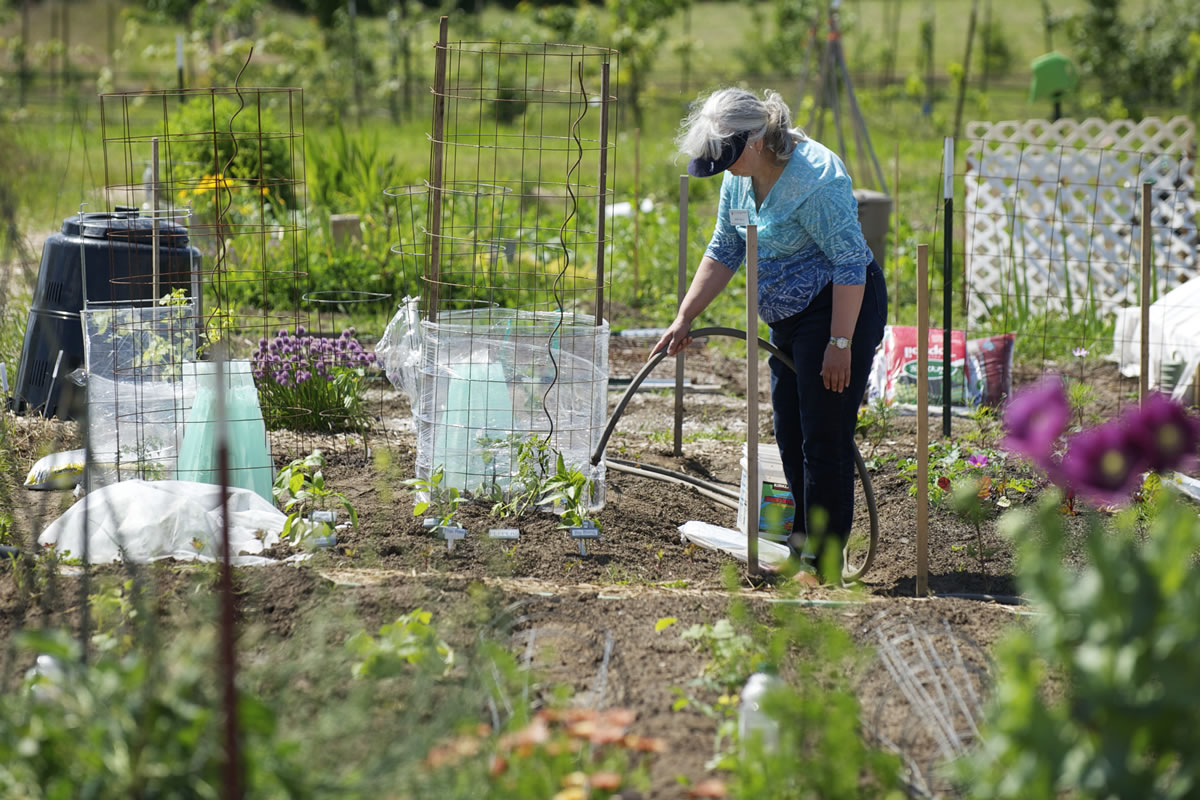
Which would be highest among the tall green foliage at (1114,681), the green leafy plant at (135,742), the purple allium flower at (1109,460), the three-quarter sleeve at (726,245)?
the three-quarter sleeve at (726,245)

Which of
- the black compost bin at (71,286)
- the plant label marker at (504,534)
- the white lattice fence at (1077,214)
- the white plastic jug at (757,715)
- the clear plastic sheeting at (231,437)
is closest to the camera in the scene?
the white plastic jug at (757,715)

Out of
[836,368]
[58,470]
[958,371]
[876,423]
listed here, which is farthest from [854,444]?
[58,470]

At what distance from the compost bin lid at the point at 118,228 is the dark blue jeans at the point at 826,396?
2259 mm

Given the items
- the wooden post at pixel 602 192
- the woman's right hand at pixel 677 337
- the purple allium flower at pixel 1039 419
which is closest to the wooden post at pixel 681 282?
the wooden post at pixel 602 192

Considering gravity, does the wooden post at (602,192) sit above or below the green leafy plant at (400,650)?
above

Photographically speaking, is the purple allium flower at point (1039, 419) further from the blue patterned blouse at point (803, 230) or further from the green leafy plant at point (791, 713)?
the blue patterned blouse at point (803, 230)

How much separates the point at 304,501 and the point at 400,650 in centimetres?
154

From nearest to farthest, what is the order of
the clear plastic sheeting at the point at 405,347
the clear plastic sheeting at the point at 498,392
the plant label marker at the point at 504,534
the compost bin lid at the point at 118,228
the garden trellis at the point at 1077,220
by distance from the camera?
the plant label marker at the point at 504,534 → the clear plastic sheeting at the point at 498,392 → the clear plastic sheeting at the point at 405,347 → the compost bin lid at the point at 118,228 → the garden trellis at the point at 1077,220

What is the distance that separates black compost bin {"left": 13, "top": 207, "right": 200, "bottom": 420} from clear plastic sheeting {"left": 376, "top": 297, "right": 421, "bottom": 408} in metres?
0.93

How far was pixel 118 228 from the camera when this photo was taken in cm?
424

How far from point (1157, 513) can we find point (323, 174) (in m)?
6.05

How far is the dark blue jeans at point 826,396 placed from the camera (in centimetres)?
316

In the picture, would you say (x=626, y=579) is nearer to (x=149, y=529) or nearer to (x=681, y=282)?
(x=149, y=529)

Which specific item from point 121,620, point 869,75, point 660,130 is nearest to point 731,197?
point 121,620
